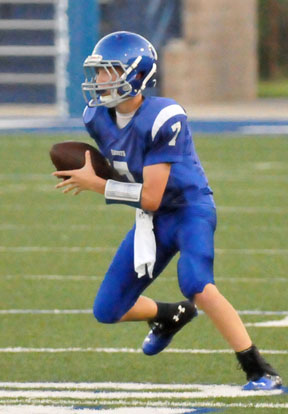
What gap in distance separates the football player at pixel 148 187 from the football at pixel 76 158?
0.03 m

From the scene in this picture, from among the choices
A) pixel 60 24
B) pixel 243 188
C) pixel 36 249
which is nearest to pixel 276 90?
pixel 60 24

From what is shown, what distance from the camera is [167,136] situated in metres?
4.65

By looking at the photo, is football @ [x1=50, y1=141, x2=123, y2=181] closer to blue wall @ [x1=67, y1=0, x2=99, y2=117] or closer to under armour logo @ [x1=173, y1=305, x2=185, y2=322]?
under armour logo @ [x1=173, y1=305, x2=185, y2=322]

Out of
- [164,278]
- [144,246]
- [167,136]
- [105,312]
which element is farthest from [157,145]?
[164,278]

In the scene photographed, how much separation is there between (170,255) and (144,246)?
Answer: 7.7 inches

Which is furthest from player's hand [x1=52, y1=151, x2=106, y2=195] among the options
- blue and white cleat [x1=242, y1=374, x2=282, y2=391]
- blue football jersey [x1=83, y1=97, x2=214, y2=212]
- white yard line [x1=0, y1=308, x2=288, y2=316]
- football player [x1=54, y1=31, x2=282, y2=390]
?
white yard line [x1=0, y1=308, x2=288, y2=316]

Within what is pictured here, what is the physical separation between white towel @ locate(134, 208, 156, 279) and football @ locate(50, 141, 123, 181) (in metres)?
0.23

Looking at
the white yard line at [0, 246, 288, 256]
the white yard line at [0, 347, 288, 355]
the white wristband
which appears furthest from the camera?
the white yard line at [0, 246, 288, 256]

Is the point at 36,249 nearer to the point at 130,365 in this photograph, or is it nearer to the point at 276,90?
the point at 130,365

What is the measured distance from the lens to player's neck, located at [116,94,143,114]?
→ 4.76 m

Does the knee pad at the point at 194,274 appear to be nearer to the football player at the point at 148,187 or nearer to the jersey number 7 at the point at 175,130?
the football player at the point at 148,187

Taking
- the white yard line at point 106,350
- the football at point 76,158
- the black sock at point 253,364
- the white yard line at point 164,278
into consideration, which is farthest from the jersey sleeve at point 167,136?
the white yard line at point 164,278

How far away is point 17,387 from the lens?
479cm

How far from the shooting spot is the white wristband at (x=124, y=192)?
185 inches
